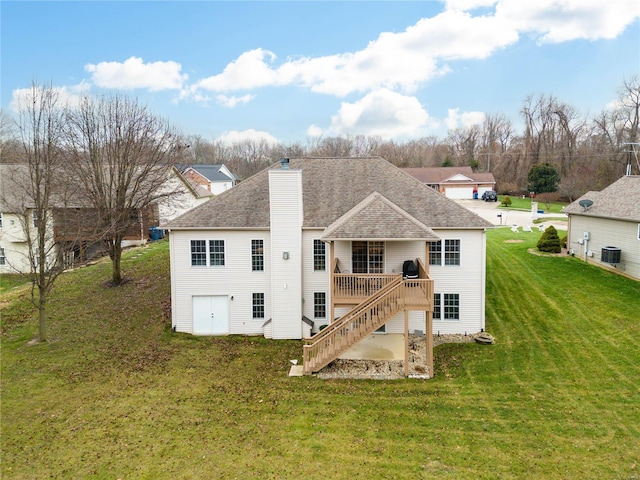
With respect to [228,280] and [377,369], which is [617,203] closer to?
[377,369]

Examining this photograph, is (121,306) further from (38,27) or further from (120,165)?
(38,27)

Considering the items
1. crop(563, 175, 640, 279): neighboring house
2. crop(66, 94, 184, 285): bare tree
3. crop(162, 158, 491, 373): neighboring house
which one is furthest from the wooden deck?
crop(563, 175, 640, 279): neighboring house

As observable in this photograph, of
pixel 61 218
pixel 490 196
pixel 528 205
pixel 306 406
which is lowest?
pixel 306 406

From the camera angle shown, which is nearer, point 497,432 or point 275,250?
point 497,432

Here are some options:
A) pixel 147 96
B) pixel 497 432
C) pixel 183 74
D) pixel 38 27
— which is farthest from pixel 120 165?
pixel 497 432

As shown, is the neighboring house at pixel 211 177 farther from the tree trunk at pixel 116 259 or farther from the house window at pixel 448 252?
the house window at pixel 448 252

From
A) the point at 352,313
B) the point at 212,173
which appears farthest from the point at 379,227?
the point at 212,173
